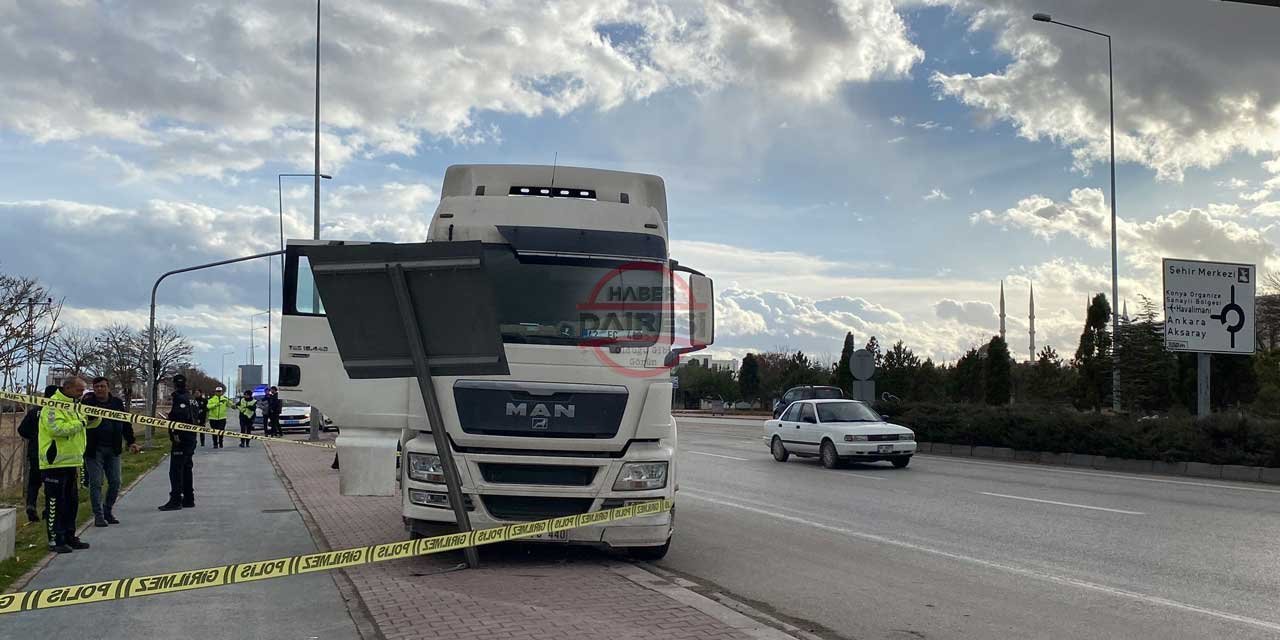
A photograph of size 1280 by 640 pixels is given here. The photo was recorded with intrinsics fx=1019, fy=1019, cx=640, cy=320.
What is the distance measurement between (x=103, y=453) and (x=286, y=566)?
6.88 meters

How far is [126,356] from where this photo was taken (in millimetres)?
53938

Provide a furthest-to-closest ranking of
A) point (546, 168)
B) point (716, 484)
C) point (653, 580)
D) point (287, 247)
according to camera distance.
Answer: point (716, 484) → point (546, 168) → point (287, 247) → point (653, 580)

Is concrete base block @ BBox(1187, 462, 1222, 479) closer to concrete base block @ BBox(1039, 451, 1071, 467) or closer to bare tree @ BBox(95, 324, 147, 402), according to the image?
concrete base block @ BBox(1039, 451, 1071, 467)

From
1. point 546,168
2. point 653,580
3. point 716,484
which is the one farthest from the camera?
point 716,484

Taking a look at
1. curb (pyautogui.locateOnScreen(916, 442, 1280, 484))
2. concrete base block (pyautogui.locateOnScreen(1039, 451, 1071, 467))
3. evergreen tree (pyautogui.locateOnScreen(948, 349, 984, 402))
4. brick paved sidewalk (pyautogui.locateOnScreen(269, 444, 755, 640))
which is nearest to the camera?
brick paved sidewalk (pyautogui.locateOnScreen(269, 444, 755, 640))

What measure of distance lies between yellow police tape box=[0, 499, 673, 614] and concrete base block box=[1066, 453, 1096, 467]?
700 inches

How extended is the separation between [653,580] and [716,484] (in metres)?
10.3

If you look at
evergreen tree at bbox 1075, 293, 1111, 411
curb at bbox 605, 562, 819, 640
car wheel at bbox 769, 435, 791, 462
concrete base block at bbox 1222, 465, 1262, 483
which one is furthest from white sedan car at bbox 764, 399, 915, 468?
evergreen tree at bbox 1075, 293, 1111, 411

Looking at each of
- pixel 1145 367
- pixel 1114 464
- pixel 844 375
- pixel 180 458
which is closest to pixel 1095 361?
pixel 1145 367

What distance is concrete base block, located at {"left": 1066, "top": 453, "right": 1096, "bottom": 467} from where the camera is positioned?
23406 millimetres

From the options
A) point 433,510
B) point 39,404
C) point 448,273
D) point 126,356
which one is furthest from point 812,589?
point 126,356

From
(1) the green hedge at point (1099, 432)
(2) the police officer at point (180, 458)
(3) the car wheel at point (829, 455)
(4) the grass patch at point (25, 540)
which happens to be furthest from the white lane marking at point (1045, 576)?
(1) the green hedge at point (1099, 432)

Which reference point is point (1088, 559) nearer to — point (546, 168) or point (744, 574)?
point (744, 574)

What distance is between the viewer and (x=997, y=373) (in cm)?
5691
